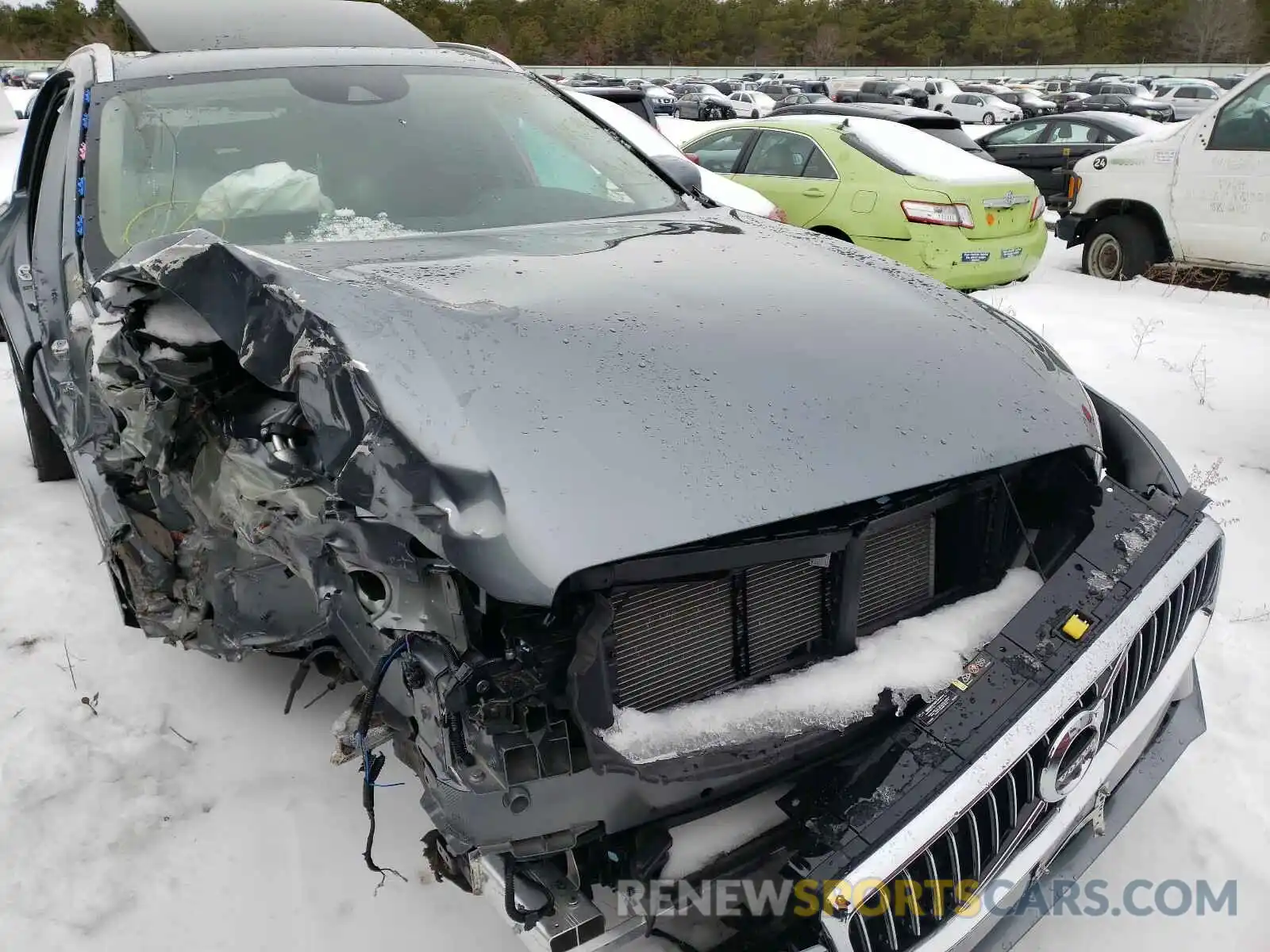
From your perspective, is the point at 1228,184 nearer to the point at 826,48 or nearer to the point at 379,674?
the point at 379,674

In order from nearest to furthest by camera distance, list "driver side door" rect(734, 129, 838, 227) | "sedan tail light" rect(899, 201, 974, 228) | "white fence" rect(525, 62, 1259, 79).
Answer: "sedan tail light" rect(899, 201, 974, 228) < "driver side door" rect(734, 129, 838, 227) < "white fence" rect(525, 62, 1259, 79)

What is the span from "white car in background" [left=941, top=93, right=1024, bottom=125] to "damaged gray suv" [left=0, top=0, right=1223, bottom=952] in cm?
3131

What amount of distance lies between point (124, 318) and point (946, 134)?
808 centimetres

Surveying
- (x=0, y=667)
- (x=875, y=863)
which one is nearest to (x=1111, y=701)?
(x=875, y=863)

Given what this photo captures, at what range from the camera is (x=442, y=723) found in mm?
1493

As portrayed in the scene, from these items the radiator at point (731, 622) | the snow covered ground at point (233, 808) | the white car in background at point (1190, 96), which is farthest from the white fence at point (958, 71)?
the radiator at point (731, 622)

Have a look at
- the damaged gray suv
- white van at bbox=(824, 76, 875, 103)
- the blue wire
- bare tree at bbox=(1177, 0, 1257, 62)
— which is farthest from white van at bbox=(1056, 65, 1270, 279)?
bare tree at bbox=(1177, 0, 1257, 62)

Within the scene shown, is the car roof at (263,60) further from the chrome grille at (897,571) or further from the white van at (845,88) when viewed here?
the white van at (845,88)

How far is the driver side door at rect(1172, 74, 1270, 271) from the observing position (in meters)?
6.77

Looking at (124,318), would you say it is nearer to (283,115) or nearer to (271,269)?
(271,269)

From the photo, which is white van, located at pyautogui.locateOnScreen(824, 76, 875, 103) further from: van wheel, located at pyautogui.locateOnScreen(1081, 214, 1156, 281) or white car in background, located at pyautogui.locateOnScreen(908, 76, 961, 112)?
van wheel, located at pyautogui.locateOnScreen(1081, 214, 1156, 281)

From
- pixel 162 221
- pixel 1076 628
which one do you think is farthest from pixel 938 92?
pixel 1076 628

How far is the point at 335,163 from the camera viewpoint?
2697 millimetres

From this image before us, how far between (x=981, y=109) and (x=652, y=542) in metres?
33.5
